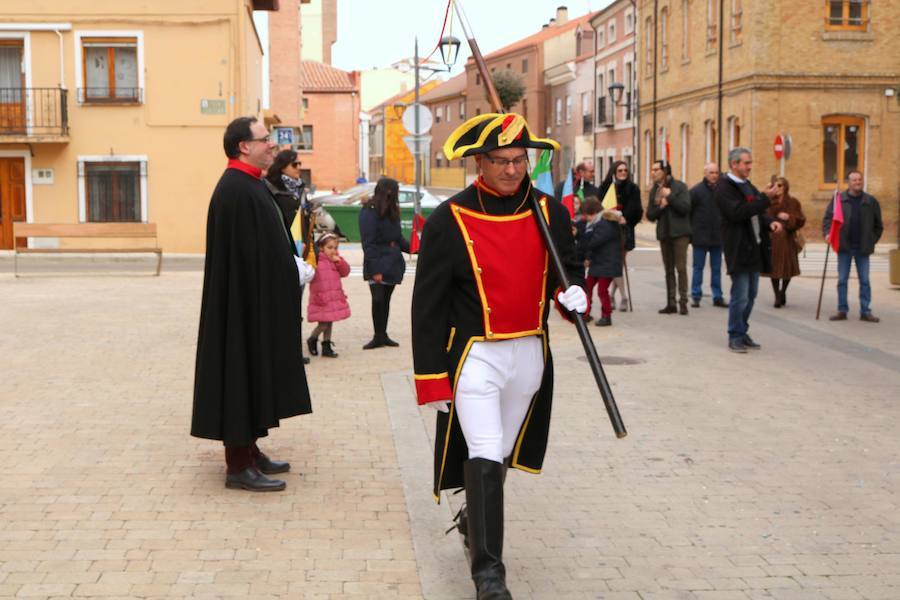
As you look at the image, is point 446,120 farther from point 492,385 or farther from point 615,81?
point 492,385

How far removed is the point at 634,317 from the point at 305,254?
18.1 feet

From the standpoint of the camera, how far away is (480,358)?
451cm

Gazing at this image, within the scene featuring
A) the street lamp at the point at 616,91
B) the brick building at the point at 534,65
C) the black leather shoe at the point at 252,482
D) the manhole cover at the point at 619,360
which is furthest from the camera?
the brick building at the point at 534,65

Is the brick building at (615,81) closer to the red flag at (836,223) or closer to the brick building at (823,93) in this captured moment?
the brick building at (823,93)

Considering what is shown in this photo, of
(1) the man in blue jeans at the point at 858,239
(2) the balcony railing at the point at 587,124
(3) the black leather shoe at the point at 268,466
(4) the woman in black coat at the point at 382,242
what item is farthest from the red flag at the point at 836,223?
(2) the balcony railing at the point at 587,124

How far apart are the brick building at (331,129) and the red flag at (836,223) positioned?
182 feet

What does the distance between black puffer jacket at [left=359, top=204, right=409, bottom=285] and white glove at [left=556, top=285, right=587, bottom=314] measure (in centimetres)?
683

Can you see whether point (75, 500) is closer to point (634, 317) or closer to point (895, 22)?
point (634, 317)

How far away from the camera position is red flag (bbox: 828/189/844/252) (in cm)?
1384

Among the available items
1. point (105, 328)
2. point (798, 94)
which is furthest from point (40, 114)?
point (798, 94)

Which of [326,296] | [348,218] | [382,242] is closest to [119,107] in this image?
[348,218]

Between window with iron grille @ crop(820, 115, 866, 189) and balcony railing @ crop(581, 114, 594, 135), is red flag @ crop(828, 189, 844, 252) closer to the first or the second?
window with iron grille @ crop(820, 115, 866, 189)

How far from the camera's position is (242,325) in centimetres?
603

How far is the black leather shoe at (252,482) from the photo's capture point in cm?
611
